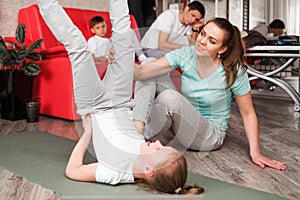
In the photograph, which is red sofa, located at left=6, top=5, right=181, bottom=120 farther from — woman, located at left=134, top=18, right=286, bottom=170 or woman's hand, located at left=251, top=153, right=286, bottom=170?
woman's hand, located at left=251, top=153, right=286, bottom=170

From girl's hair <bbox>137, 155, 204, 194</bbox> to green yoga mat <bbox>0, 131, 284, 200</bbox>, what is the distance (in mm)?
32

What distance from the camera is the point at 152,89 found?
163 centimetres

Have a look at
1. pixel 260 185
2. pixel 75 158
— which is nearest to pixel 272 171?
pixel 260 185

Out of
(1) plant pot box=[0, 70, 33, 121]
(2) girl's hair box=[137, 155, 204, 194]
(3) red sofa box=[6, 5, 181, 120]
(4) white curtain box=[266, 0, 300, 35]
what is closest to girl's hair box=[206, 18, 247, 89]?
(2) girl's hair box=[137, 155, 204, 194]

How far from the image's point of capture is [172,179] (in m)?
1.04

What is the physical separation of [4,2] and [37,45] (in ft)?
2.95

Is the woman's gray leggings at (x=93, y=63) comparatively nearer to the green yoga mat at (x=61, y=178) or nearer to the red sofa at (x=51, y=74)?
the green yoga mat at (x=61, y=178)

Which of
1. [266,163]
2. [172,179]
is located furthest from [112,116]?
[266,163]

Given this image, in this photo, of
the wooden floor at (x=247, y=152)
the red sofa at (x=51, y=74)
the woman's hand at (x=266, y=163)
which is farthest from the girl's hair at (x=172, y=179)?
the red sofa at (x=51, y=74)

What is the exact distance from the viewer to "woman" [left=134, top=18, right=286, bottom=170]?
1.49 meters

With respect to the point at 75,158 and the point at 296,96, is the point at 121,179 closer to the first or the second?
the point at 75,158

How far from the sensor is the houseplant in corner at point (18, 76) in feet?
8.24

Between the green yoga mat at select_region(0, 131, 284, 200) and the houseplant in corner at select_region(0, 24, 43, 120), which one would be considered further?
the houseplant in corner at select_region(0, 24, 43, 120)

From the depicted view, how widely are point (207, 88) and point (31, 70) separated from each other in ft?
4.83
